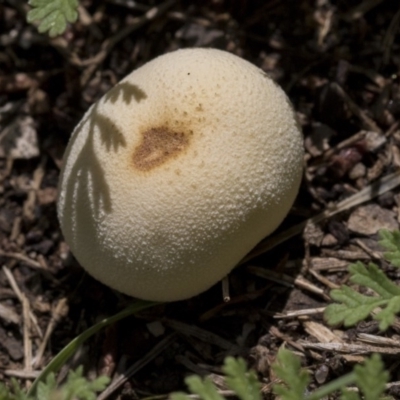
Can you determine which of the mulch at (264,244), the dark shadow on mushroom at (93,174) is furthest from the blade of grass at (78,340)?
the dark shadow on mushroom at (93,174)

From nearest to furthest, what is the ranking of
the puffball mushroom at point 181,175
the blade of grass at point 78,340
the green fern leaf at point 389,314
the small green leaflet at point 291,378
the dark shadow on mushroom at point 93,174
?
1. the small green leaflet at point 291,378
2. the green fern leaf at point 389,314
3. the puffball mushroom at point 181,175
4. the dark shadow on mushroom at point 93,174
5. the blade of grass at point 78,340

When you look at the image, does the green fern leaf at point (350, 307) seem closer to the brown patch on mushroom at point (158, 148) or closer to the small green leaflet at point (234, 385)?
the small green leaflet at point (234, 385)

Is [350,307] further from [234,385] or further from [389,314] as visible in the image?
[234,385]

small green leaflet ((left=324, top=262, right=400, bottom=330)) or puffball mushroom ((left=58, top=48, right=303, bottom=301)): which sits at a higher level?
puffball mushroom ((left=58, top=48, right=303, bottom=301))

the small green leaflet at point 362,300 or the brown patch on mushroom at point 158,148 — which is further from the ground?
the brown patch on mushroom at point 158,148

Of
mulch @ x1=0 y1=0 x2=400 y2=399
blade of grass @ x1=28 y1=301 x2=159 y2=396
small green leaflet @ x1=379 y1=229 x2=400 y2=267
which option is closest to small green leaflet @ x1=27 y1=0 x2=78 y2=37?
mulch @ x1=0 y1=0 x2=400 y2=399

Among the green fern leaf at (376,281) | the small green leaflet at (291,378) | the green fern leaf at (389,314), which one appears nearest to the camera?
the small green leaflet at (291,378)

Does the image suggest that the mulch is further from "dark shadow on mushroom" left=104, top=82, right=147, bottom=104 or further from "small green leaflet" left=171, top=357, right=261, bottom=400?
"dark shadow on mushroom" left=104, top=82, right=147, bottom=104
